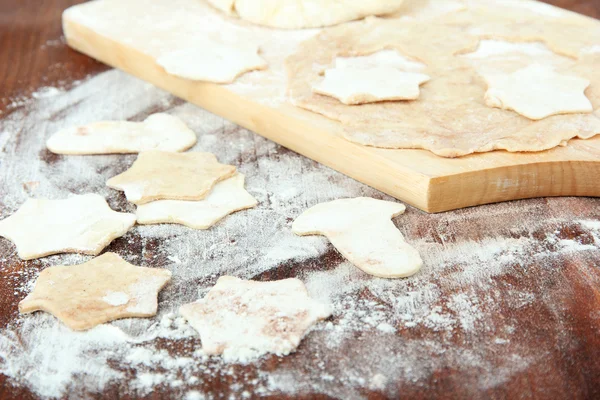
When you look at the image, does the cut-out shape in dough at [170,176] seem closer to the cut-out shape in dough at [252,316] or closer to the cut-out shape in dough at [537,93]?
the cut-out shape in dough at [252,316]

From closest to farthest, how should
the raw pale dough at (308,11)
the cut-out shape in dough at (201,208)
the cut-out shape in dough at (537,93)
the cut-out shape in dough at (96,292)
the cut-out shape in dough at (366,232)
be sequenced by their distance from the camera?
the cut-out shape in dough at (96,292) → the cut-out shape in dough at (366,232) → the cut-out shape in dough at (201,208) → the cut-out shape in dough at (537,93) → the raw pale dough at (308,11)

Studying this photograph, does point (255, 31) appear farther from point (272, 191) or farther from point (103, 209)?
point (103, 209)

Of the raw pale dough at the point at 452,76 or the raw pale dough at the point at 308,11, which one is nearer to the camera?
the raw pale dough at the point at 452,76

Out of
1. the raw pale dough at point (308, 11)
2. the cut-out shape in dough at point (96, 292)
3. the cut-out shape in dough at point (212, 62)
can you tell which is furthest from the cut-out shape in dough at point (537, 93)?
the cut-out shape in dough at point (96, 292)

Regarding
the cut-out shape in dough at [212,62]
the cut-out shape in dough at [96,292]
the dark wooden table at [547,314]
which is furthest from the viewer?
the cut-out shape in dough at [212,62]

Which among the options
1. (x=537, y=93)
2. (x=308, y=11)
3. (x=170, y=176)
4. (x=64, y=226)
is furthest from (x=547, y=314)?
(x=308, y=11)

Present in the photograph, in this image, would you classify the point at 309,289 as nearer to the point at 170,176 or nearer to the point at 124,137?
the point at 170,176
